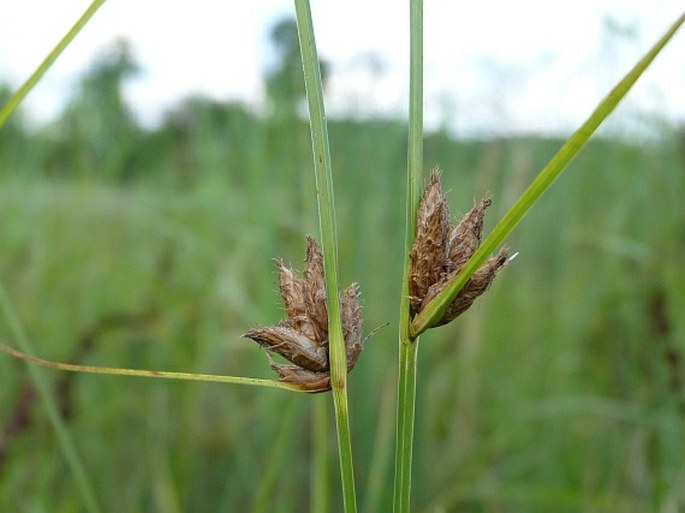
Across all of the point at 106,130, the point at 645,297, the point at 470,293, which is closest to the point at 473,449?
the point at 645,297

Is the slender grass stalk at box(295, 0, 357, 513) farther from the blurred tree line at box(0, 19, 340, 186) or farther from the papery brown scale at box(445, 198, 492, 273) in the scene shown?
the blurred tree line at box(0, 19, 340, 186)

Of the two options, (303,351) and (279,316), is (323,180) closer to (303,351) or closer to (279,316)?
(303,351)

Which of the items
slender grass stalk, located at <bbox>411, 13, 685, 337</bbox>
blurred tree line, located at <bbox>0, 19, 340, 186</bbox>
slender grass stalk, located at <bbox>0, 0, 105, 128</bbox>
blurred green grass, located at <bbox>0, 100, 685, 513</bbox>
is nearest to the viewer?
slender grass stalk, located at <bbox>411, 13, 685, 337</bbox>

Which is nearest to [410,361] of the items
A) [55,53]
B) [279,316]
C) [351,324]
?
[351,324]

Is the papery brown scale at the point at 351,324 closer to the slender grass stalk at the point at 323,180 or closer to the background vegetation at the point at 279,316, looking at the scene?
the slender grass stalk at the point at 323,180

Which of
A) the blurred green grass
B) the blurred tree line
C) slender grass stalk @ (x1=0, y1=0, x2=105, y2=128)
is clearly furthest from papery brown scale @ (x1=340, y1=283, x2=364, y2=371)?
the blurred tree line

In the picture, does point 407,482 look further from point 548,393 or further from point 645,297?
point 548,393
